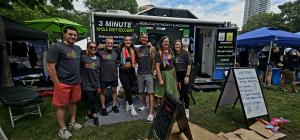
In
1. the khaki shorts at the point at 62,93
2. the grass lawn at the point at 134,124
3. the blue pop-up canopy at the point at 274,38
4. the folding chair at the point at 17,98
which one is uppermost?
the blue pop-up canopy at the point at 274,38

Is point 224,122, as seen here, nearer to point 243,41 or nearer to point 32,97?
point 32,97

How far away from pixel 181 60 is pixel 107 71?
1.55 metres

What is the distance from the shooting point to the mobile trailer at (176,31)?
5168mm

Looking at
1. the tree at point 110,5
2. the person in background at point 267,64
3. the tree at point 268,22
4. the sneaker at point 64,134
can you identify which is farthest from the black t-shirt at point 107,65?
the tree at point 268,22

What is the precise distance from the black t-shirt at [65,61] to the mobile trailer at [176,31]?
205 centimetres

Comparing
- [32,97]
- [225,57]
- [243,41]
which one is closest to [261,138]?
[225,57]

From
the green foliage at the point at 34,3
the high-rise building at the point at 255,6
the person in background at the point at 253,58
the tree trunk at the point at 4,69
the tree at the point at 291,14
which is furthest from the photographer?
the high-rise building at the point at 255,6

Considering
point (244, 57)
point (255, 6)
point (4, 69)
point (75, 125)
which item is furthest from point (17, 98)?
point (255, 6)

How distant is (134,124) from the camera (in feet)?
12.2

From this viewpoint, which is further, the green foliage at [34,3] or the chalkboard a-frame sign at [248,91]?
the green foliage at [34,3]

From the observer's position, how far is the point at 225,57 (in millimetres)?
6570

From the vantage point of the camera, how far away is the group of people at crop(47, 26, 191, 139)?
3.02m

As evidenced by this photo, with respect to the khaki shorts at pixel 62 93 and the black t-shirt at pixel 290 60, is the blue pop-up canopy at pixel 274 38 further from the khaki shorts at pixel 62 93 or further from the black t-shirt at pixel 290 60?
the khaki shorts at pixel 62 93

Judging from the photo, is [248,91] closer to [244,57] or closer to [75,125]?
[75,125]
